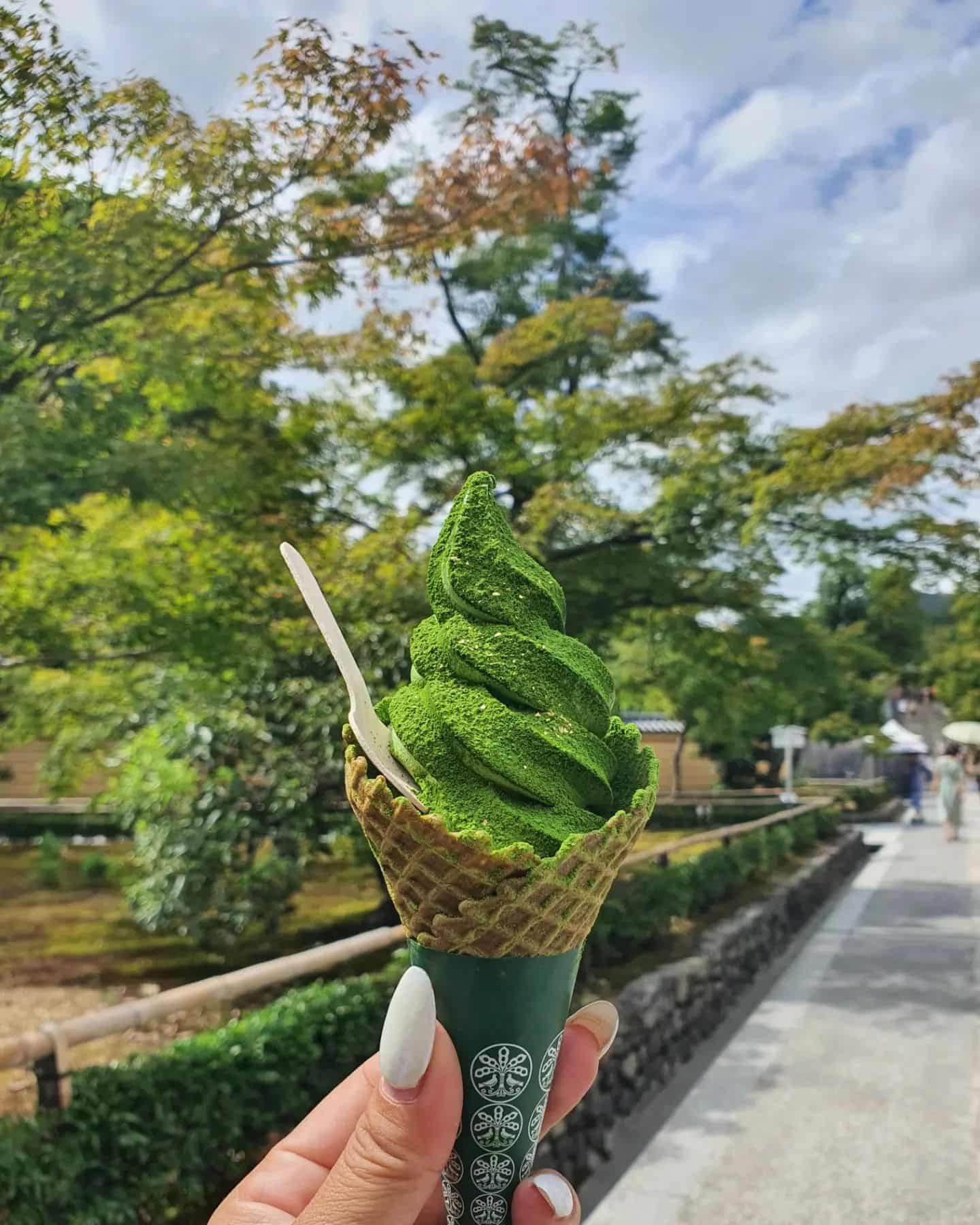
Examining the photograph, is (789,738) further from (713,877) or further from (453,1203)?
(453,1203)

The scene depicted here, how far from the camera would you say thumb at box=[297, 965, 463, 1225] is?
1513 millimetres

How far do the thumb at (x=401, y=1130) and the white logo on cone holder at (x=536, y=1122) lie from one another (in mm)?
206

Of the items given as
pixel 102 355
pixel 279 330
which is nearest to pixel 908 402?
pixel 279 330

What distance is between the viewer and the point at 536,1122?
174 cm

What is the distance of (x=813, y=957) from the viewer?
10.7 metres

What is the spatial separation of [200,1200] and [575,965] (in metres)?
2.96

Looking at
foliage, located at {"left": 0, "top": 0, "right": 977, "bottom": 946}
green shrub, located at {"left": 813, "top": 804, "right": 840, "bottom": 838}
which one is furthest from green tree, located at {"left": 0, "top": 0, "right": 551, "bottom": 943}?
green shrub, located at {"left": 813, "top": 804, "right": 840, "bottom": 838}

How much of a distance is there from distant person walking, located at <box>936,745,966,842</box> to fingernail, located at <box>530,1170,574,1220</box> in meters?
18.9

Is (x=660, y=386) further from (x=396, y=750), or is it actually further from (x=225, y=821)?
(x=396, y=750)

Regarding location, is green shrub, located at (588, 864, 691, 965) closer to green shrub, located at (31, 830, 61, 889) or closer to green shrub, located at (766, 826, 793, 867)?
green shrub, located at (766, 826, 793, 867)

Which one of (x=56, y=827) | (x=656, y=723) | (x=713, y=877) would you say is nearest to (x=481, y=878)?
(x=713, y=877)

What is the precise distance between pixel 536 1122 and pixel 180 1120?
8.77 ft

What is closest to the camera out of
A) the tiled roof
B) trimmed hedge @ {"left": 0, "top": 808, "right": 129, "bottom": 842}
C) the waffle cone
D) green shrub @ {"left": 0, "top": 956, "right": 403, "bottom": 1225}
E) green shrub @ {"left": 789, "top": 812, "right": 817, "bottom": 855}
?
the waffle cone

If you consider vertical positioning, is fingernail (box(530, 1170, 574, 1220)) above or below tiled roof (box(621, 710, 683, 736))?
below
